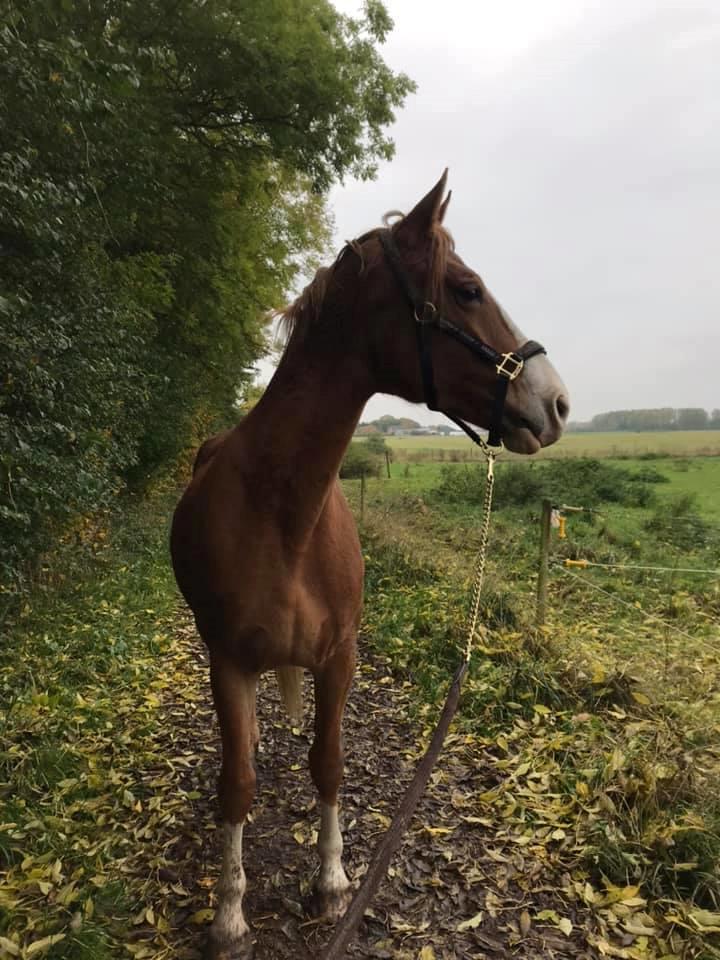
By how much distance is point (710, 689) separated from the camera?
13.4 feet

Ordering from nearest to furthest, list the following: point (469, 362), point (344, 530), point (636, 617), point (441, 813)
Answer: point (469, 362) < point (344, 530) < point (441, 813) < point (636, 617)

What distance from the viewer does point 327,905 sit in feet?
8.25

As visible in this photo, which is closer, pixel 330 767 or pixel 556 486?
pixel 330 767

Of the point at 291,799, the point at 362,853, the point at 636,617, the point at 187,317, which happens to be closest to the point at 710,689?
the point at 636,617

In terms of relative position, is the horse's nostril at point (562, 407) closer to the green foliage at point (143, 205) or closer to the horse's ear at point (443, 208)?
the horse's ear at point (443, 208)

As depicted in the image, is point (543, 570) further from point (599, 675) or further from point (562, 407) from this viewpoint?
point (562, 407)

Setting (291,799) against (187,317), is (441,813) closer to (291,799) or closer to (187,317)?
(291,799)

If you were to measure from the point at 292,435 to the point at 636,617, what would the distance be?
18.4 feet

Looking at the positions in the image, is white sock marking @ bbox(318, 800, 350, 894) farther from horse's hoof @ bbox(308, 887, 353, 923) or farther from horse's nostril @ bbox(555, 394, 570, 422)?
horse's nostril @ bbox(555, 394, 570, 422)

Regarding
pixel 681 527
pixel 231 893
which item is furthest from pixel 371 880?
pixel 681 527

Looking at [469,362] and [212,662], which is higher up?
[469,362]

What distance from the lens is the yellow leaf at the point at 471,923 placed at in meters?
2.44

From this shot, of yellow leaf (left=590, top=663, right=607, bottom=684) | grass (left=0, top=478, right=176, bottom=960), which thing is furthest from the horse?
yellow leaf (left=590, top=663, right=607, bottom=684)

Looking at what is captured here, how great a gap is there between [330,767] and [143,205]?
6141mm
